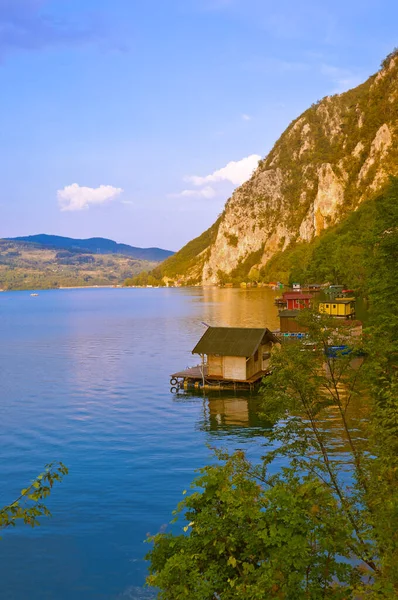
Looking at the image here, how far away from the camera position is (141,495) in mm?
31891

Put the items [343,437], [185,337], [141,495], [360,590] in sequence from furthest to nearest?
[185,337], [343,437], [141,495], [360,590]

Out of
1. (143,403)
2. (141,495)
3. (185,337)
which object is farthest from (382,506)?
(185,337)

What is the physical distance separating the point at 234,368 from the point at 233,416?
8608mm

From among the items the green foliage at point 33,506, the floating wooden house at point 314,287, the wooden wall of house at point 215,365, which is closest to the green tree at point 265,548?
the green foliage at point 33,506

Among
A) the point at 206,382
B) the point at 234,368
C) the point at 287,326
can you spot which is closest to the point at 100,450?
the point at 206,382

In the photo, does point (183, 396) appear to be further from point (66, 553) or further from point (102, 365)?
point (66, 553)

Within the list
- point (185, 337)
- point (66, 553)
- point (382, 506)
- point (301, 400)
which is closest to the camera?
point (382, 506)

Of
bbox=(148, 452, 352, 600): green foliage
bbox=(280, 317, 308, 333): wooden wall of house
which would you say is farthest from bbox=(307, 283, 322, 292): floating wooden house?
bbox=(148, 452, 352, 600): green foliage

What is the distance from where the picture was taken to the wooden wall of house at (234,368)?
56.9 metres

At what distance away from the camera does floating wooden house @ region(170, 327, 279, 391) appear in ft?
187

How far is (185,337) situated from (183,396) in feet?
148

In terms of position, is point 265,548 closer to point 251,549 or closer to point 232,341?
point 251,549

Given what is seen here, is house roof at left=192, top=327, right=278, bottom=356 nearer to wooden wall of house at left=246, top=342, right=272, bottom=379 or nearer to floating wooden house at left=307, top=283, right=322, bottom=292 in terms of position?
wooden wall of house at left=246, top=342, right=272, bottom=379

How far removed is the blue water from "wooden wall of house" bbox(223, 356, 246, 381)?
286 centimetres
